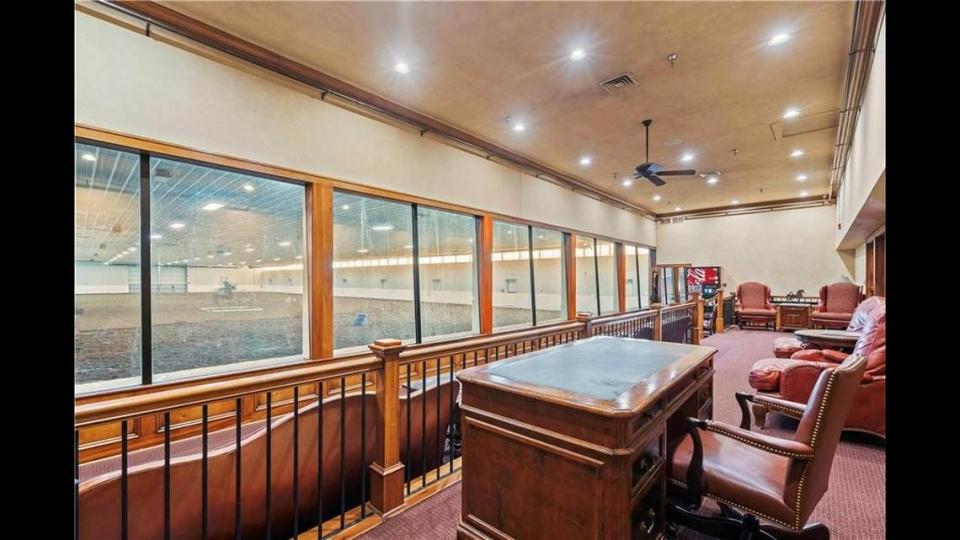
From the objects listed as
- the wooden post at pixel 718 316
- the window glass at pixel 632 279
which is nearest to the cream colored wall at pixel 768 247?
the window glass at pixel 632 279

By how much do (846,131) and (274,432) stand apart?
23.8 feet

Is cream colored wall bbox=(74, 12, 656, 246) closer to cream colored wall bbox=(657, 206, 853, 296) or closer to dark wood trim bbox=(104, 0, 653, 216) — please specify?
dark wood trim bbox=(104, 0, 653, 216)

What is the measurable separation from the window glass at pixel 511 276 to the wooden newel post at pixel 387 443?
12.7 feet

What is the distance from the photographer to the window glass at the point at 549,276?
285 inches

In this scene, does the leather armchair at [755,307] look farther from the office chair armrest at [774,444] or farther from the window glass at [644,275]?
the office chair armrest at [774,444]

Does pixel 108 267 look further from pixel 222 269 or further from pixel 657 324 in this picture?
pixel 657 324

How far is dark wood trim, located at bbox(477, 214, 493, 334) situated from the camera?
5852 mm

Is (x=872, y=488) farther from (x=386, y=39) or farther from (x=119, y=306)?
(x=119, y=306)

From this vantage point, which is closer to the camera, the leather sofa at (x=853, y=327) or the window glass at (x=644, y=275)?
the leather sofa at (x=853, y=327)

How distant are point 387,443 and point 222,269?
2526 millimetres
